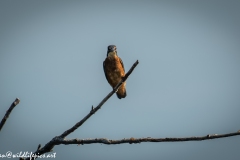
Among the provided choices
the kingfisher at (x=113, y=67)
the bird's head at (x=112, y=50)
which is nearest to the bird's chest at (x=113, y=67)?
the kingfisher at (x=113, y=67)

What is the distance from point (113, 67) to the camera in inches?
349

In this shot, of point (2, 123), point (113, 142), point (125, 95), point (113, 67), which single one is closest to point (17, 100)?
point (2, 123)

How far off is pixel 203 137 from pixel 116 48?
6722 mm

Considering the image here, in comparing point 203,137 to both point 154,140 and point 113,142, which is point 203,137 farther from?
point 113,142

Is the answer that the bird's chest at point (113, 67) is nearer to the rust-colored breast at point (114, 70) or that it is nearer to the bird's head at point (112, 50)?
the rust-colored breast at point (114, 70)

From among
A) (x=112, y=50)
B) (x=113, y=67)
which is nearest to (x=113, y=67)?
(x=113, y=67)

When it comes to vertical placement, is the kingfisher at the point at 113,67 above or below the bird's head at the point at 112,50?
below

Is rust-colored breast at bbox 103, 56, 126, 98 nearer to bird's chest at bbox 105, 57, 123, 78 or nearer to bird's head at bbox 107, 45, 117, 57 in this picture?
bird's chest at bbox 105, 57, 123, 78

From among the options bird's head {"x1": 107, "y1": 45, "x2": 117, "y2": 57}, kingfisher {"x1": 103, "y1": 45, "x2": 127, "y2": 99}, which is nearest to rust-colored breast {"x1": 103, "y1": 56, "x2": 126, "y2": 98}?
kingfisher {"x1": 103, "y1": 45, "x2": 127, "y2": 99}

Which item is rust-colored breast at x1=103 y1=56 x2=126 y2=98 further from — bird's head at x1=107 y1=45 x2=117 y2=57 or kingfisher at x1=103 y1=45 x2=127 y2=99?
bird's head at x1=107 y1=45 x2=117 y2=57

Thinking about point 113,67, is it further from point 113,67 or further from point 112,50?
point 112,50

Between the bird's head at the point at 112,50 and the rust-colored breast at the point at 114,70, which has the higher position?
the bird's head at the point at 112,50

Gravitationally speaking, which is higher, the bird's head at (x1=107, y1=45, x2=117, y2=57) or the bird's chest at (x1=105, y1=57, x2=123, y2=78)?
the bird's head at (x1=107, y1=45, x2=117, y2=57)

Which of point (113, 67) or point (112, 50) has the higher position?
point (112, 50)
